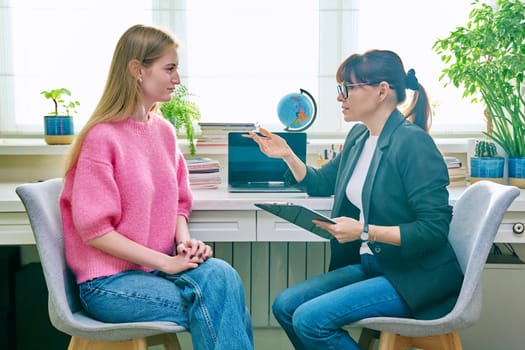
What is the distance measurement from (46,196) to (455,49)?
1.64 metres

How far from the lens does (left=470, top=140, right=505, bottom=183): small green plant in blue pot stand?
2.60 metres

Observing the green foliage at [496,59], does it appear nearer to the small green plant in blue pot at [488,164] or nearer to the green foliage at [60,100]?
the small green plant in blue pot at [488,164]

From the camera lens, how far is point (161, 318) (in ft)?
5.85

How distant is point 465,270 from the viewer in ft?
6.14

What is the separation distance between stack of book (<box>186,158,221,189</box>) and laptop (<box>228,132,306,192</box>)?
104 millimetres

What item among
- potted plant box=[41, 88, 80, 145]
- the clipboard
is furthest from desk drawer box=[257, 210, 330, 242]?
potted plant box=[41, 88, 80, 145]

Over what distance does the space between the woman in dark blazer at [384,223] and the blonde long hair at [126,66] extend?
57 cm

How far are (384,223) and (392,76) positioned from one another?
43cm

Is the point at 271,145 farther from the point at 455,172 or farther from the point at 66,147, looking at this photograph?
the point at 66,147

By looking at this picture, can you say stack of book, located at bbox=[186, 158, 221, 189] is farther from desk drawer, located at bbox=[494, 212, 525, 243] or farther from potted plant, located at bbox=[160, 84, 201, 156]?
desk drawer, located at bbox=[494, 212, 525, 243]

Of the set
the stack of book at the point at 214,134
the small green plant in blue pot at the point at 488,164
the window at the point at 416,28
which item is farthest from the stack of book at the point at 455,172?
the stack of book at the point at 214,134

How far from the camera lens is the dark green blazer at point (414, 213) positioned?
1802 millimetres

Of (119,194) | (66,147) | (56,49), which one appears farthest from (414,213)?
(56,49)

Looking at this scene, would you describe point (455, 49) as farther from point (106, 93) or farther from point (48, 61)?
point (48, 61)
